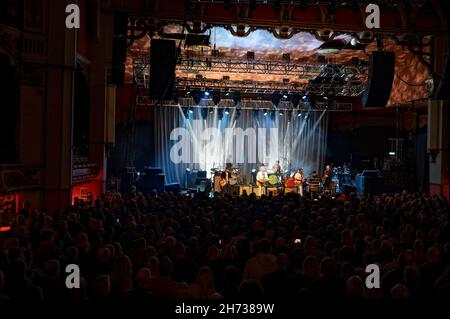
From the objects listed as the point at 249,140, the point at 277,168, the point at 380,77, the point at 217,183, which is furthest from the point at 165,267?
the point at 249,140

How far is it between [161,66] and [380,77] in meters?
6.00

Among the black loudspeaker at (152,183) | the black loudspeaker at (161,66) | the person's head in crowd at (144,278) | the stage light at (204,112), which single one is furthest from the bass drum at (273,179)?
the person's head in crowd at (144,278)

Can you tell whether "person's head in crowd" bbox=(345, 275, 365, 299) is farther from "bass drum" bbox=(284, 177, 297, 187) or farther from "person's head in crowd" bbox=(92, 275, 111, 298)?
"bass drum" bbox=(284, 177, 297, 187)

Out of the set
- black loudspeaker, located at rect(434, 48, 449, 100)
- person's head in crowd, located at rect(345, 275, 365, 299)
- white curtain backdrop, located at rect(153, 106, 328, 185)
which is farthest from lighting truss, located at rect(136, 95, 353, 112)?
person's head in crowd, located at rect(345, 275, 365, 299)

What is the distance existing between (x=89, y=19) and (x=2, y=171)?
6292 mm

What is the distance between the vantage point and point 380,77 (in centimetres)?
1299

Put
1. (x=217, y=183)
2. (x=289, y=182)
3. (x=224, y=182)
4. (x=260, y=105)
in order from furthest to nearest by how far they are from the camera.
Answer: (x=260, y=105), (x=217, y=183), (x=289, y=182), (x=224, y=182)

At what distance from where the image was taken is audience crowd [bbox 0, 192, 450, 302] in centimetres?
519

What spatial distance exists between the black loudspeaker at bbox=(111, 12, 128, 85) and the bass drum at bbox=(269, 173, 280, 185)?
38.0 feet

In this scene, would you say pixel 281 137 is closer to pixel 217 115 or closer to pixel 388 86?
pixel 217 115

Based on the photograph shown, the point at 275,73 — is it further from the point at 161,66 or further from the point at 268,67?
the point at 161,66

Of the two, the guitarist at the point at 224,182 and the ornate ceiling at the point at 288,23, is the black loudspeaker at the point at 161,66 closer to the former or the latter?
the ornate ceiling at the point at 288,23
